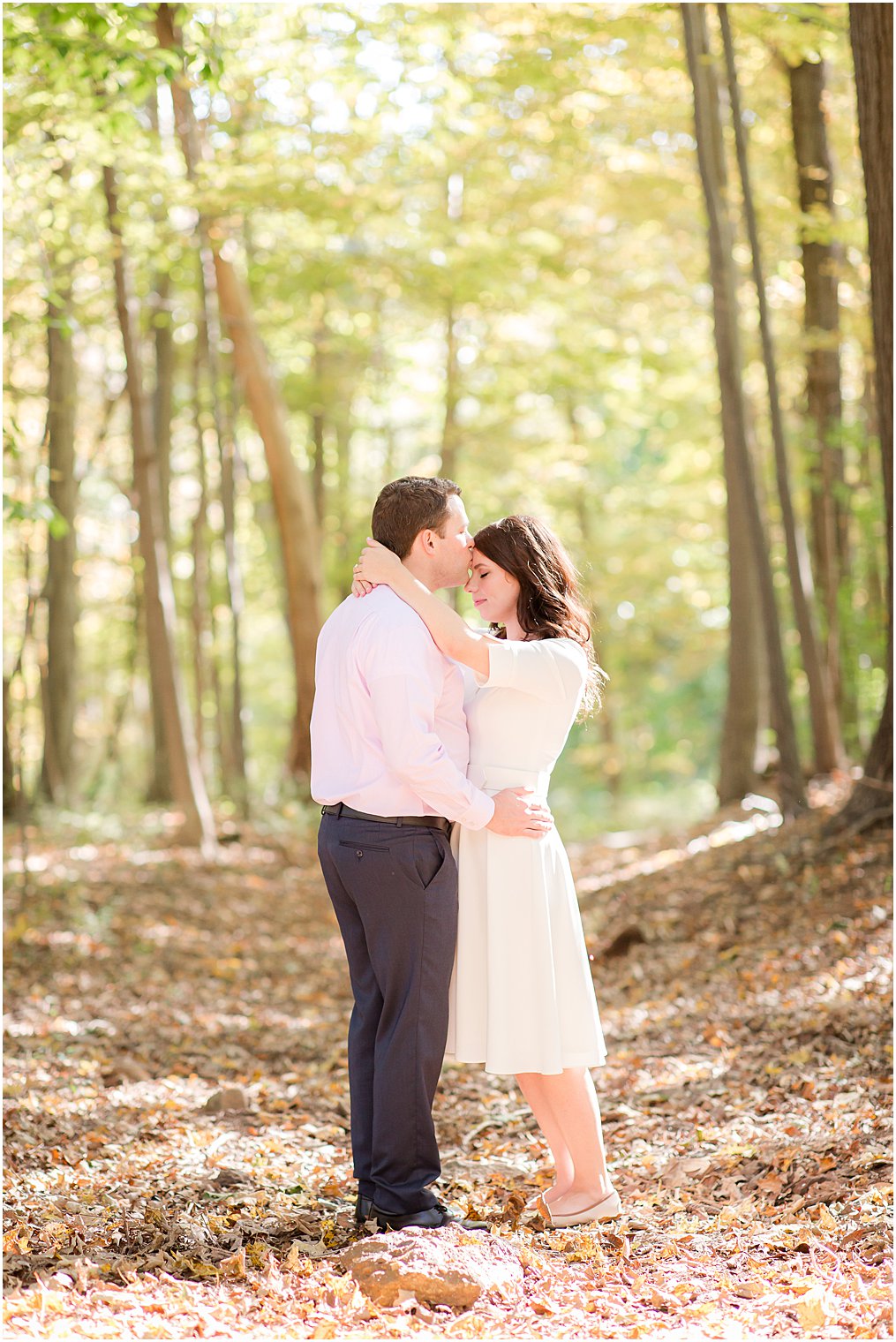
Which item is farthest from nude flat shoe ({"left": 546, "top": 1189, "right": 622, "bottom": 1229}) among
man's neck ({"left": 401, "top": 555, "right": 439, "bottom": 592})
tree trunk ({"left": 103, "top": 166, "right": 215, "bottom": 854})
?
tree trunk ({"left": 103, "top": 166, "right": 215, "bottom": 854})

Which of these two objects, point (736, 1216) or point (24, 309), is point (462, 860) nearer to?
point (736, 1216)

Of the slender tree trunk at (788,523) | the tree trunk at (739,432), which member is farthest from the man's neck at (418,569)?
the tree trunk at (739,432)

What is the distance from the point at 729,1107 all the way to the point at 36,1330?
2762 millimetres

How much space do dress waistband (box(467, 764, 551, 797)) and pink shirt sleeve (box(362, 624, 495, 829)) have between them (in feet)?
0.62

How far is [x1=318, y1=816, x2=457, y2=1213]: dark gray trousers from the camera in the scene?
11.1 ft

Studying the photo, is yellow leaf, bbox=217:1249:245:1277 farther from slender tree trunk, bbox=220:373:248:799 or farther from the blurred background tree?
slender tree trunk, bbox=220:373:248:799

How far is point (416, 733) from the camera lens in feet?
10.7

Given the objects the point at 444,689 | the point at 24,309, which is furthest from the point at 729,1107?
the point at 24,309

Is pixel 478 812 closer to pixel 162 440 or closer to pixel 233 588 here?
pixel 233 588

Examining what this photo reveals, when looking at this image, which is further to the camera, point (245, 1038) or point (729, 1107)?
point (245, 1038)

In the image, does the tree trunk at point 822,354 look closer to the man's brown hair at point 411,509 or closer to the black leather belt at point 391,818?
the man's brown hair at point 411,509

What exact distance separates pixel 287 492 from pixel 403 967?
10.1 m

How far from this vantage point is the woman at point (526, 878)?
3445 mm

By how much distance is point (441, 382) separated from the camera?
55.5ft
